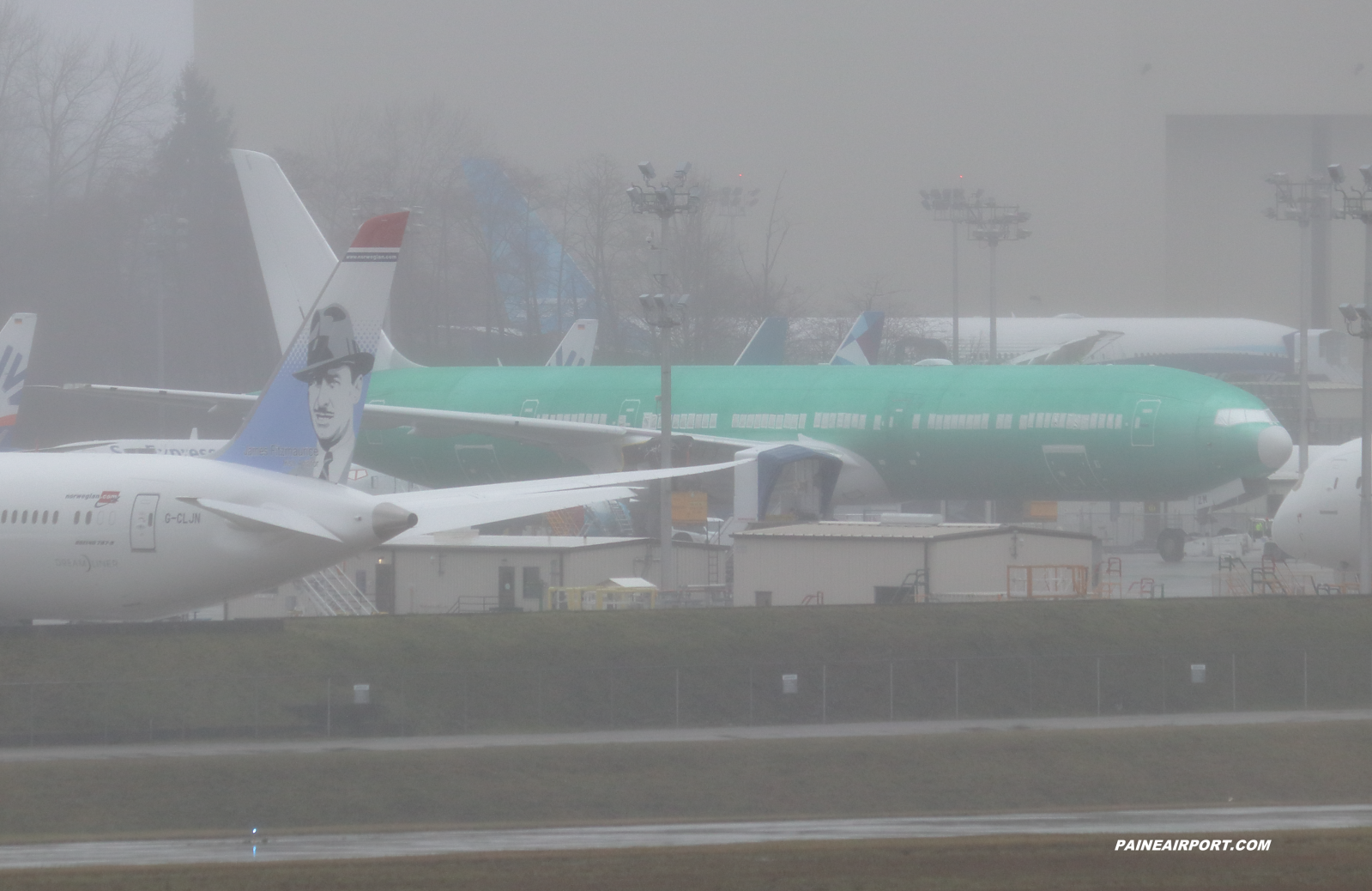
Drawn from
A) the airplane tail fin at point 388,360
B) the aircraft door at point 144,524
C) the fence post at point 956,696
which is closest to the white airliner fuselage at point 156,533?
the aircraft door at point 144,524

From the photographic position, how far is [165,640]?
22734 mm

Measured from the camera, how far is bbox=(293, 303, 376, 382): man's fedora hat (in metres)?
19.7

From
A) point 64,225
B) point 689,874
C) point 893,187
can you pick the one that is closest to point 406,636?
point 689,874

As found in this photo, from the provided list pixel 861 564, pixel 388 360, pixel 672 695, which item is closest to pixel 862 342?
pixel 388 360

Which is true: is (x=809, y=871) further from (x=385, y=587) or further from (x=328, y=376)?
(x=385, y=587)

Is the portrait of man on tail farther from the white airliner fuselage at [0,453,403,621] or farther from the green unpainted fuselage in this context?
the green unpainted fuselage

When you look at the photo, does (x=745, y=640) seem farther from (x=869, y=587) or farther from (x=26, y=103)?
(x=26, y=103)

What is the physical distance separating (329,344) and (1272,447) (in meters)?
22.3

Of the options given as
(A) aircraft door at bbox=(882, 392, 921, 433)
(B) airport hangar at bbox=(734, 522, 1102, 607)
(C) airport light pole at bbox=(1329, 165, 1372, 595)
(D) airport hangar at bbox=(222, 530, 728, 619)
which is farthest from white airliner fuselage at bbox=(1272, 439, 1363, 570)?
(D) airport hangar at bbox=(222, 530, 728, 619)

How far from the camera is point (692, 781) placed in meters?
20.5

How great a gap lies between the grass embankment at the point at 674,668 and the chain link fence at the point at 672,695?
3 centimetres

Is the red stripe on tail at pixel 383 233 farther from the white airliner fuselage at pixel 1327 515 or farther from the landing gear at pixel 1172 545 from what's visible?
the landing gear at pixel 1172 545

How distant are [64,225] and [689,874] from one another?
54.1 m

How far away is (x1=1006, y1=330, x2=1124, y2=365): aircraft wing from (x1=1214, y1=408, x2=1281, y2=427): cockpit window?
42329 millimetres
